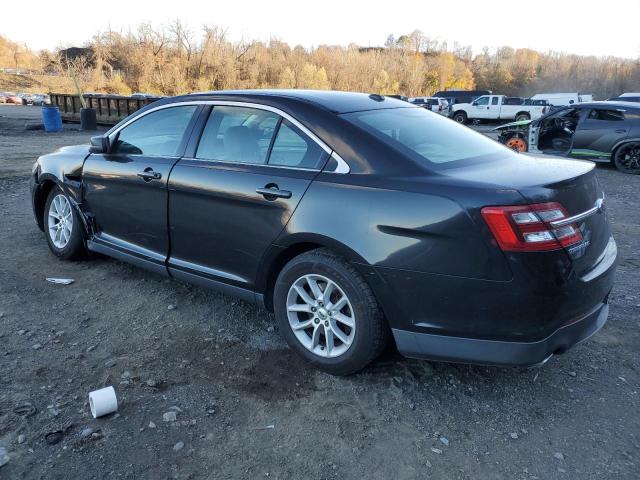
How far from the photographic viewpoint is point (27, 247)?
545 centimetres

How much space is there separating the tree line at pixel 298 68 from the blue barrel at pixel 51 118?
52.0ft

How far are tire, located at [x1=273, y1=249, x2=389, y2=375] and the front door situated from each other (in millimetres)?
1241

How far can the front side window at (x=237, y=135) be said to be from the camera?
11.1 feet

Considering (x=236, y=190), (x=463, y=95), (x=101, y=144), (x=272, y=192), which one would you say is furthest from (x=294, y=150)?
(x=463, y=95)

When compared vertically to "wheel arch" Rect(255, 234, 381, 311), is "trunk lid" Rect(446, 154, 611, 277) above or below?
above

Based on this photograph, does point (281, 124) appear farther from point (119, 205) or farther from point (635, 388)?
point (635, 388)

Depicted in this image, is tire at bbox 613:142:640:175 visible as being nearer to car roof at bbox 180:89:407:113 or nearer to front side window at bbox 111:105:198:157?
car roof at bbox 180:89:407:113

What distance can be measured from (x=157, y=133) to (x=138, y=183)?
44cm

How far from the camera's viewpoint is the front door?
152 inches

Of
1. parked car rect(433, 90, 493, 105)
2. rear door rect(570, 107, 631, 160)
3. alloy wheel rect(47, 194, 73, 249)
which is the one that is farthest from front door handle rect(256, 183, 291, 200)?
parked car rect(433, 90, 493, 105)

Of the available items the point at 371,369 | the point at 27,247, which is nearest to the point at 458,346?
the point at 371,369

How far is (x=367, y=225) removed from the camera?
9.04ft

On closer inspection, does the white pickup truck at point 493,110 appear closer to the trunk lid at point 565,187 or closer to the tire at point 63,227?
the tire at point 63,227

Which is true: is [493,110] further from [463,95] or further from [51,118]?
[51,118]
